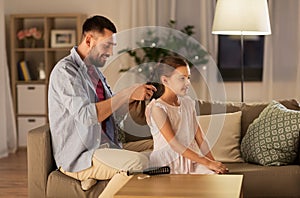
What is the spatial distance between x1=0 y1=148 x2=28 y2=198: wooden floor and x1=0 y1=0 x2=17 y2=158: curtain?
4.9 inches

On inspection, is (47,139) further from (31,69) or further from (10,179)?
(31,69)

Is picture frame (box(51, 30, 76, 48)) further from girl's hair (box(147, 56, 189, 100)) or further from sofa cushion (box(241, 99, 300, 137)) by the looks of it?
girl's hair (box(147, 56, 189, 100))

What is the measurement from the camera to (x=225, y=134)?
391 centimetres

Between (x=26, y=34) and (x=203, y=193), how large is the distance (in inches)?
177

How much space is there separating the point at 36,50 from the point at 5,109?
29.4 inches

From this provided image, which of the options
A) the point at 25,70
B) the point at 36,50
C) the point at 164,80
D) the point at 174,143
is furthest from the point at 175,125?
the point at 25,70

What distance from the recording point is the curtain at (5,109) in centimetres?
642

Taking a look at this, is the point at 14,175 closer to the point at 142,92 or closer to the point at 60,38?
the point at 60,38

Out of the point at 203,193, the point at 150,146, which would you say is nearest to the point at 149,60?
the point at 150,146

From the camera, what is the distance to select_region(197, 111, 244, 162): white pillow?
12.7 feet

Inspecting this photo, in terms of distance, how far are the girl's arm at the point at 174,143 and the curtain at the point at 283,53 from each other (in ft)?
11.2

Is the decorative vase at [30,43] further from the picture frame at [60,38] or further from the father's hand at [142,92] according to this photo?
the father's hand at [142,92]

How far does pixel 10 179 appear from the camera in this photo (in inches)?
207

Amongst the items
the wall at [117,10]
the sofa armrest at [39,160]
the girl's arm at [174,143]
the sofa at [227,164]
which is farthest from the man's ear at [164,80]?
the wall at [117,10]
